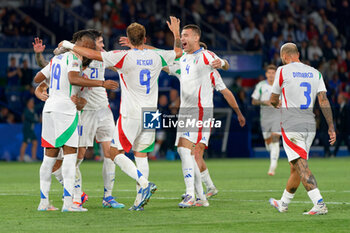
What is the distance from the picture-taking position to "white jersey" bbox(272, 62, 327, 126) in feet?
31.0

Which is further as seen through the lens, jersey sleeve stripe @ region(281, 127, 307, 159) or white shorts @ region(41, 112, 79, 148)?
white shorts @ region(41, 112, 79, 148)

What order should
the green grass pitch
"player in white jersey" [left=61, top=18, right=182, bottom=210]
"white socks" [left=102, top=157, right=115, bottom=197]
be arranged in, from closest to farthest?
the green grass pitch < "player in white jersey" [left=61, top=18, right=182, bottom=210] < "white socks" [left=102, top=157, right=115, bottom=197]

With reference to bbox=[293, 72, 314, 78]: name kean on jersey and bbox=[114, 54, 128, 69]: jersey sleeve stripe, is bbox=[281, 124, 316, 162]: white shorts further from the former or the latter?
bbox=[114, 54, 128, 69]: jersey sleeve stripe

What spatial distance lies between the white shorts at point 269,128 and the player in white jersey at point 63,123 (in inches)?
379

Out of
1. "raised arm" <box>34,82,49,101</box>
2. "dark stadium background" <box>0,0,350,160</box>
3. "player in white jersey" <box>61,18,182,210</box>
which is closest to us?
"player in white jersey" <box>61,18,182,210</box>

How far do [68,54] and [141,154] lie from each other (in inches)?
66.7

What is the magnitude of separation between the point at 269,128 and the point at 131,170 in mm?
9648

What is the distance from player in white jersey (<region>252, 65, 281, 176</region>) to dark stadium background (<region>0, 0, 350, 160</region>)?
6.78 metres

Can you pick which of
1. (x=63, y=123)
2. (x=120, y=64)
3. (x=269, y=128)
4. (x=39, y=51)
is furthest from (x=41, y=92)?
(x=269, y=128)

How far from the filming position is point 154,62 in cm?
986

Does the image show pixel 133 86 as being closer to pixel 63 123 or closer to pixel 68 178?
pixel 63 123

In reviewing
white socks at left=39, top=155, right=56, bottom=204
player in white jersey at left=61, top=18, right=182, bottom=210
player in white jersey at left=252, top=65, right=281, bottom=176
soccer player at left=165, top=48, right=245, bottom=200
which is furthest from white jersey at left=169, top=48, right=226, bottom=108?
player in white jersey at left=252, top=65, right=281, bottom=176

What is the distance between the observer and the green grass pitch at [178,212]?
7949mm

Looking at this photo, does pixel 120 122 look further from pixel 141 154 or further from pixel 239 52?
pixel 239 52
